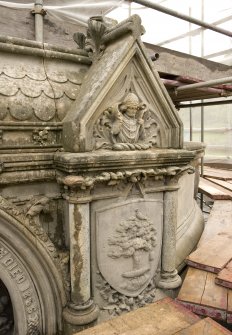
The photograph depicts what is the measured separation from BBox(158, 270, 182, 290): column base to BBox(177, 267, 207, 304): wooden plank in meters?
0.08

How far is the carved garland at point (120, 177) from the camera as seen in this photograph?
1.95 metres

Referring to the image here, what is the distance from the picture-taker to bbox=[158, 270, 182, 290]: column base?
8.39 feet

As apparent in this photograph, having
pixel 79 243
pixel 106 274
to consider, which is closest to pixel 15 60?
pixel 79 243

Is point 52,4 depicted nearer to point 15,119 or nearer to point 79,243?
point 15,119

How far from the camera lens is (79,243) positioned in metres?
2.11

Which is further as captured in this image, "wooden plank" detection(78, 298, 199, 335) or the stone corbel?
the stone corbel

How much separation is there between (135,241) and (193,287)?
730 mm

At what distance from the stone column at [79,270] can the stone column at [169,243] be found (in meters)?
0.75

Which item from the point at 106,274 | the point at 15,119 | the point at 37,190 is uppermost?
the point at 15,119

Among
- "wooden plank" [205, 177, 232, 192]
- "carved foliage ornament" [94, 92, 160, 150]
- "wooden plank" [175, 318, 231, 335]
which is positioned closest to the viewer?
"wooden plank" [175, 318, 231, 335]

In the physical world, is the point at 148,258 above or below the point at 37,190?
below

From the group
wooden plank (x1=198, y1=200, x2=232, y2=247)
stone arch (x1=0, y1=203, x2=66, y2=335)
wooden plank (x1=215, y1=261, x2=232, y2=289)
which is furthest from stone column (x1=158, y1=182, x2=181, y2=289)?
stone arch (x1=0, y1=203, x2=66, y2=335)

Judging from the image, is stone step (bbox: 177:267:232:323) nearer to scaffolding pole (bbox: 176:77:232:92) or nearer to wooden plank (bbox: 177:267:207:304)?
wooden plank (bbox: 177:267:207:304)

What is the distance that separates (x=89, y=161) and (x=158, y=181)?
0.81m
